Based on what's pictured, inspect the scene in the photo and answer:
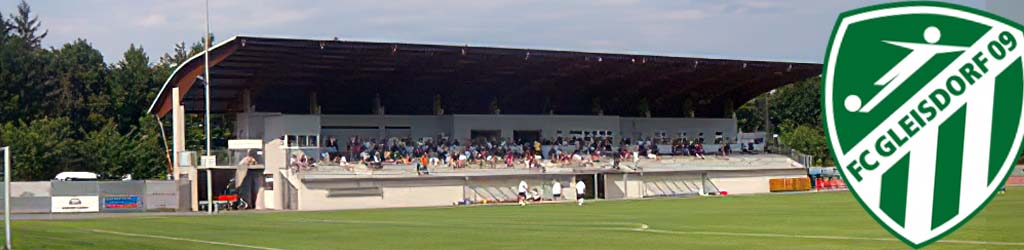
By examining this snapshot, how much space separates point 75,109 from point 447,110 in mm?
35832

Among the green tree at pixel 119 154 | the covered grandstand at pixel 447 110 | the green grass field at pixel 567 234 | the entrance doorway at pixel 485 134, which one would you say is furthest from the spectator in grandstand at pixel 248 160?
the green tree at pixel 119 154

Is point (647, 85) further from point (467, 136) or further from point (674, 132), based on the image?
point (467, 136)

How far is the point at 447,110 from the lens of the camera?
228 ft

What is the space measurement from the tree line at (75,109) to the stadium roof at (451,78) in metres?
11.8

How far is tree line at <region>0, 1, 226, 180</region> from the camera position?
244ft

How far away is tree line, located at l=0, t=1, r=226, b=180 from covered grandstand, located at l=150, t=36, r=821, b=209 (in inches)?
463

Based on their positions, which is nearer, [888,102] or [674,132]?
[888,102]

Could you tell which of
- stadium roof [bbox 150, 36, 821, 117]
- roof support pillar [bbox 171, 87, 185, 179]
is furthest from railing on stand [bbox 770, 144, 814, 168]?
roof support pillar [bbox 171, 87, 185, 179]

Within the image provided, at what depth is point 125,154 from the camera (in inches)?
3187

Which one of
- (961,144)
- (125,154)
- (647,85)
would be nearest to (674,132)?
(647,85)

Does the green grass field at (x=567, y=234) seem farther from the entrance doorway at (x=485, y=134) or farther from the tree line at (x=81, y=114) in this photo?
the tree line at (x=81, y=114)

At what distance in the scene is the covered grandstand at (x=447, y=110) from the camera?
2260 inches

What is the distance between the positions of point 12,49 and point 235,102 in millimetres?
21156

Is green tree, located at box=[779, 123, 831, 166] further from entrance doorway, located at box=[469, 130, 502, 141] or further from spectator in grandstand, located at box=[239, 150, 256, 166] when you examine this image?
spectator in grandstand, located at box=[239, 150, 256, 166]
